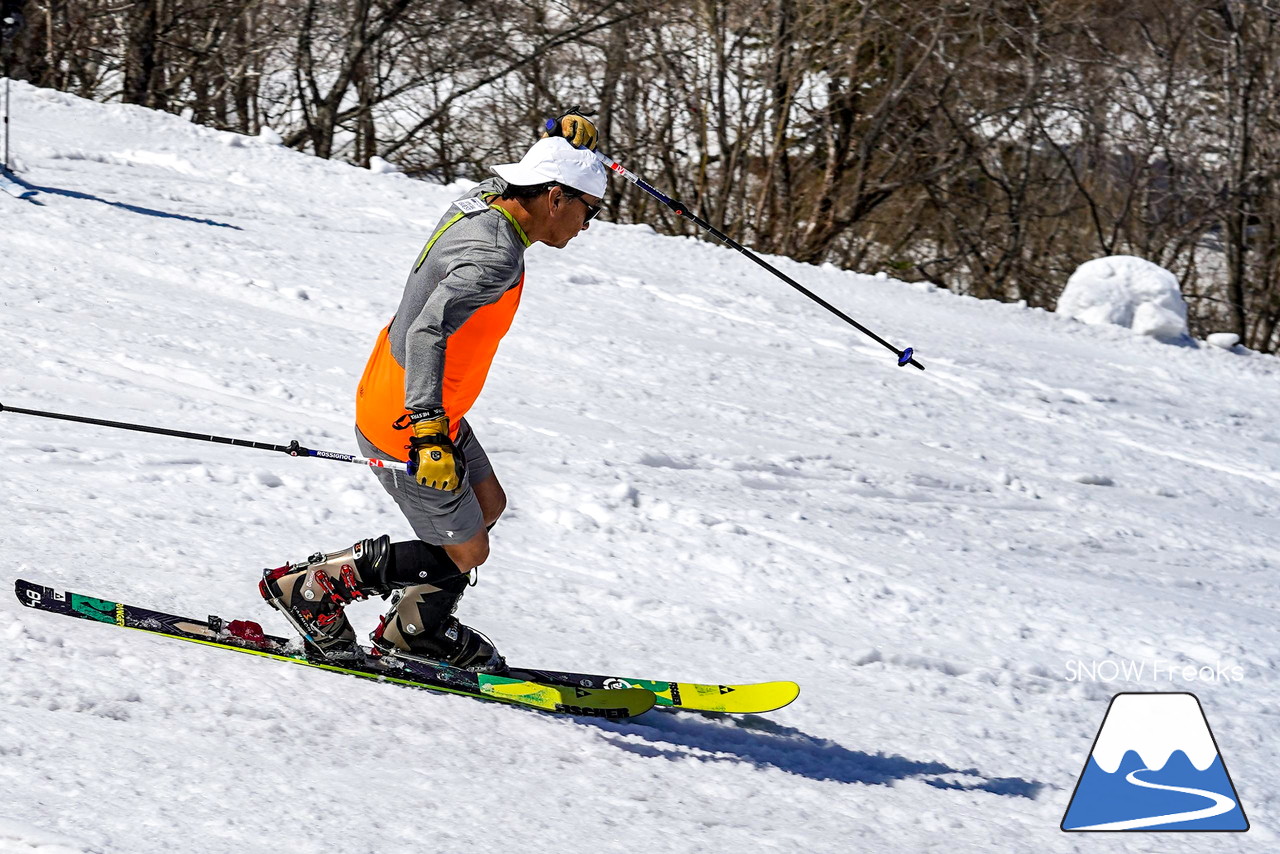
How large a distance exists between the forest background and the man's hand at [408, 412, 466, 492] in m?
13.8

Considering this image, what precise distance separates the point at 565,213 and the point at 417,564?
107cm

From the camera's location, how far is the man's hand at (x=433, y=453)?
304 centimetres

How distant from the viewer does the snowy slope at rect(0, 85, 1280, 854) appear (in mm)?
3010

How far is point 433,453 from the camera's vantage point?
3.04 m

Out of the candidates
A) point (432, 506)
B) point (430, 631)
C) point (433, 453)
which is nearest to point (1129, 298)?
point (430, 631)

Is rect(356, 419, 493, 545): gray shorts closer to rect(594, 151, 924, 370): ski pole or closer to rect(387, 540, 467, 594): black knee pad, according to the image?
rect(387, 540, 467, 594): black knee pad

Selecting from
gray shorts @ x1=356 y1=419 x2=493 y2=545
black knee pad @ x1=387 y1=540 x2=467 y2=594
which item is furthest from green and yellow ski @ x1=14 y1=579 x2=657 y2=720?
gray shorts @ x1=356 y1=419 x2=493 y2=545

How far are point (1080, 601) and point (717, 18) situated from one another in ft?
40.7

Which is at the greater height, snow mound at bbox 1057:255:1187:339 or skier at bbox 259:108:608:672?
snow mound at bbox 1057:255:1187:339

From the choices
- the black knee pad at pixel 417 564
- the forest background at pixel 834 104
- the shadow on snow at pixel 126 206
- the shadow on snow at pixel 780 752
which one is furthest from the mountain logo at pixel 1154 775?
the forest background at pixel 834 104

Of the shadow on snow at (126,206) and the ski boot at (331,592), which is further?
the shadow on snow at (126,206)

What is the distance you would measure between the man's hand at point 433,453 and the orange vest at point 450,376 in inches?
6.1

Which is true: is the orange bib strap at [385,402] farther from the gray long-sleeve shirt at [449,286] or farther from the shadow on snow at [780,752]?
the shadow on snow at [780,752]

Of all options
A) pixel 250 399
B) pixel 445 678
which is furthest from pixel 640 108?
pixel 445 678
